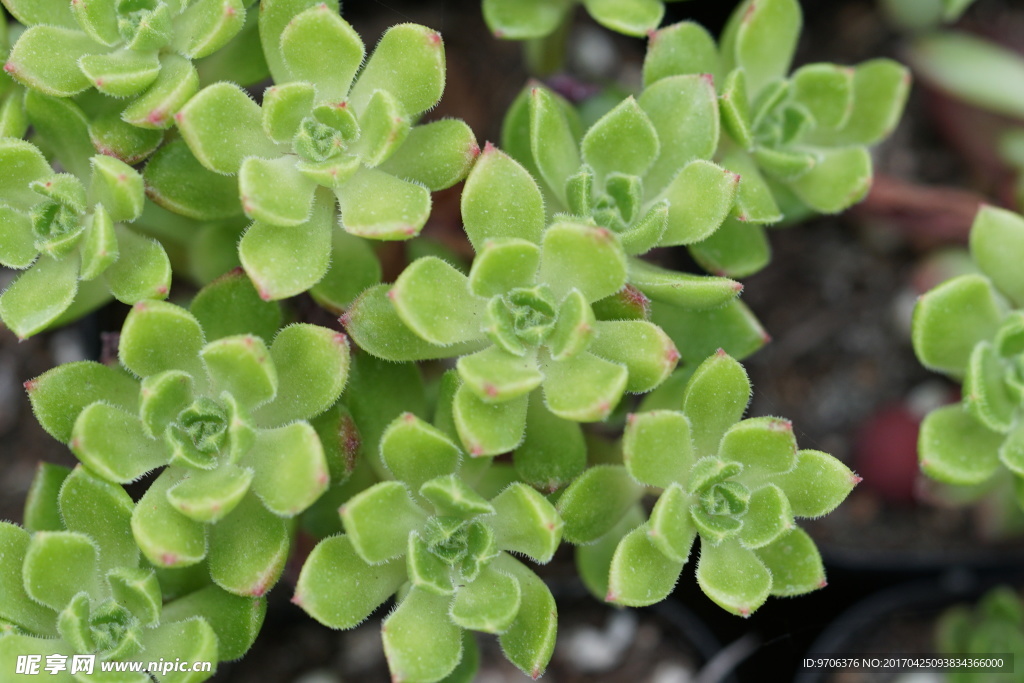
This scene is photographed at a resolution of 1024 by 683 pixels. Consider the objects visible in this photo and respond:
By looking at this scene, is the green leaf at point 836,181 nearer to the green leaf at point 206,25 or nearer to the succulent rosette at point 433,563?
the succulent rosette at point 433,563

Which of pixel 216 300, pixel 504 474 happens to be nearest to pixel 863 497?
pixel 504 474

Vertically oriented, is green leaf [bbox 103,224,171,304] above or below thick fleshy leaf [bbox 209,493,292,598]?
above

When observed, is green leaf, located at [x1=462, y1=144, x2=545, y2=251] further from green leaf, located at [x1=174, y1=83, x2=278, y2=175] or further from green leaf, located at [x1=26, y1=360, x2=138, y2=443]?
green leaf, located at [x1=26, y1=360, x2=138, y2=443]

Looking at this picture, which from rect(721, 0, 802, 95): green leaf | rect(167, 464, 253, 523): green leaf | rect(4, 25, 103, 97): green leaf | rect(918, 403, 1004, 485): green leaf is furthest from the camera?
rect(721, 0, 802, 95): green leaf

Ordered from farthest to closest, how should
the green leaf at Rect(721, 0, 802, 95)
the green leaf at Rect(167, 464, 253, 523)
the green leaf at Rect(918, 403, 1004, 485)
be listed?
the green leaf at Rect(721, 0, 802, 95)
the green leaf at Rect(918, 403, 1004, 485)
the green leaf at Rect(167, 464, 253, 523)

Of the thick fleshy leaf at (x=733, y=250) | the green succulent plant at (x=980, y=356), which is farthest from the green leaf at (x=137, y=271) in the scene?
the green succulent plant at (x=980, y=356)

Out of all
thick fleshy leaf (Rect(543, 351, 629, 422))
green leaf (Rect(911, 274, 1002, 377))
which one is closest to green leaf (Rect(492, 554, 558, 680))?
thick fleshy leaf (Rect(543, 351, 629, 422))
